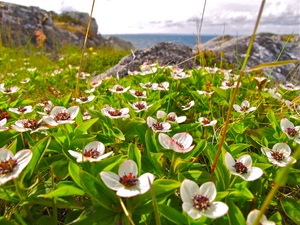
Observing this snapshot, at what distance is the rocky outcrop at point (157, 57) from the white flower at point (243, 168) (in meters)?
4.80

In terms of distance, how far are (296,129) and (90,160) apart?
1.52 metres

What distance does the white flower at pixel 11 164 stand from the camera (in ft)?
4.49

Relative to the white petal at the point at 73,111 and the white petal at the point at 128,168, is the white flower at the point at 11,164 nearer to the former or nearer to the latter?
the white petal at the point at 128,168

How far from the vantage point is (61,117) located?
1.94 m

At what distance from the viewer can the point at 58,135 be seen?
180 cm

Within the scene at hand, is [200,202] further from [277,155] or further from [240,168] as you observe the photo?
[277,155]

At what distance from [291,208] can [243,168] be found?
0.44m

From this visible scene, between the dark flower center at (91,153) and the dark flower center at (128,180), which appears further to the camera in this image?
→ the dark flower center at (91,153)

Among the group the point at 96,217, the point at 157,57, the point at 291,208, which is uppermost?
the point at 96,217

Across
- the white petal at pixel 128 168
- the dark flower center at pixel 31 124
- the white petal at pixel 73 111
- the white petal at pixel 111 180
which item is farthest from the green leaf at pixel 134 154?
the dark flower center at pixel 31 124

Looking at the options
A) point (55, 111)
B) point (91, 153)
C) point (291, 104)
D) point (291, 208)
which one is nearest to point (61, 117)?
point (55, 111)

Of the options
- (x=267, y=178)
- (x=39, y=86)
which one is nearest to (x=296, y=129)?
(x=267, y=178)

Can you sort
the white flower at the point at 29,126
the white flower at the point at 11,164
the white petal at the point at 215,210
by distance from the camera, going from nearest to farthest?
1. the white petal at the point at 215,210
2. the white flower at the point at 11,164
3. the white flower at the point at 29,126

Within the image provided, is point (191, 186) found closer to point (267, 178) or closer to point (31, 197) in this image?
point (267, 178)
